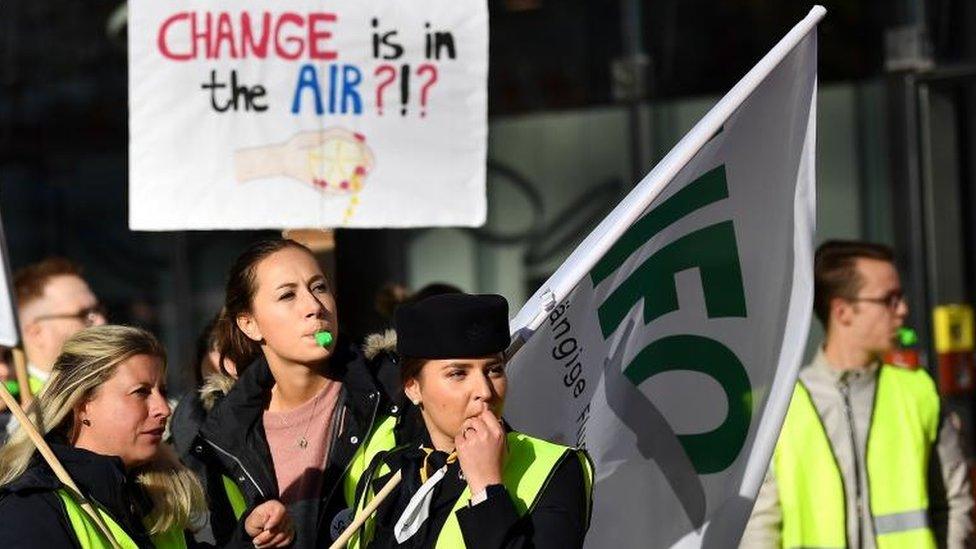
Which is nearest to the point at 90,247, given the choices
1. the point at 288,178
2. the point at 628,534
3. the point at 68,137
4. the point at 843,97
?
the point at 68,137

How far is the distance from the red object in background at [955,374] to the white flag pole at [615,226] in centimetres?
480

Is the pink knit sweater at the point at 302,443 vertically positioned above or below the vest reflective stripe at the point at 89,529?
above

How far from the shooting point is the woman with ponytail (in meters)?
4.55

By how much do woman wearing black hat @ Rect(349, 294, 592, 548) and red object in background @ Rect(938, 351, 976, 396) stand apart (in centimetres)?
549

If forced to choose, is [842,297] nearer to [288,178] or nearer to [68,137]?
[288,178]

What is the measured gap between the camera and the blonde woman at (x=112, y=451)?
3.88 metres

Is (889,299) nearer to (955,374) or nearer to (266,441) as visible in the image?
(266,441)

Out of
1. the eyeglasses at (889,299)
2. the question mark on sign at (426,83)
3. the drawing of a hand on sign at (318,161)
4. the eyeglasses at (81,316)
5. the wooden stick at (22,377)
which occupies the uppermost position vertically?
the question mark on sign at (426,83)

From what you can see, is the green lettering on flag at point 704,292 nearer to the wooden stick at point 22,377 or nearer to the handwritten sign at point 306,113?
the handwritten sign at point 306,113

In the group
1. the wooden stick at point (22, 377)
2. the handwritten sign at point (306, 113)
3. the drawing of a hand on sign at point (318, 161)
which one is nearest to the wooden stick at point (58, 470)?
the wooden stick at point (22, 377)

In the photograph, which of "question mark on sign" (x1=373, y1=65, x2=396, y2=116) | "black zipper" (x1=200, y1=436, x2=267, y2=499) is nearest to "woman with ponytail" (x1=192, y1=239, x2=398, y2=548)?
"black zipper" (x1=200, y1=436, x2=267, y2=499)

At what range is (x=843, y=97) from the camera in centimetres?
994

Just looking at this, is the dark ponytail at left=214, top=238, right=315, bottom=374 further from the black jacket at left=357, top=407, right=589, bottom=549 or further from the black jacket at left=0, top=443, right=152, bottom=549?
the black jacket at left=357, top=407, right=589, bottom=549

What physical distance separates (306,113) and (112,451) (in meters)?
1.58
